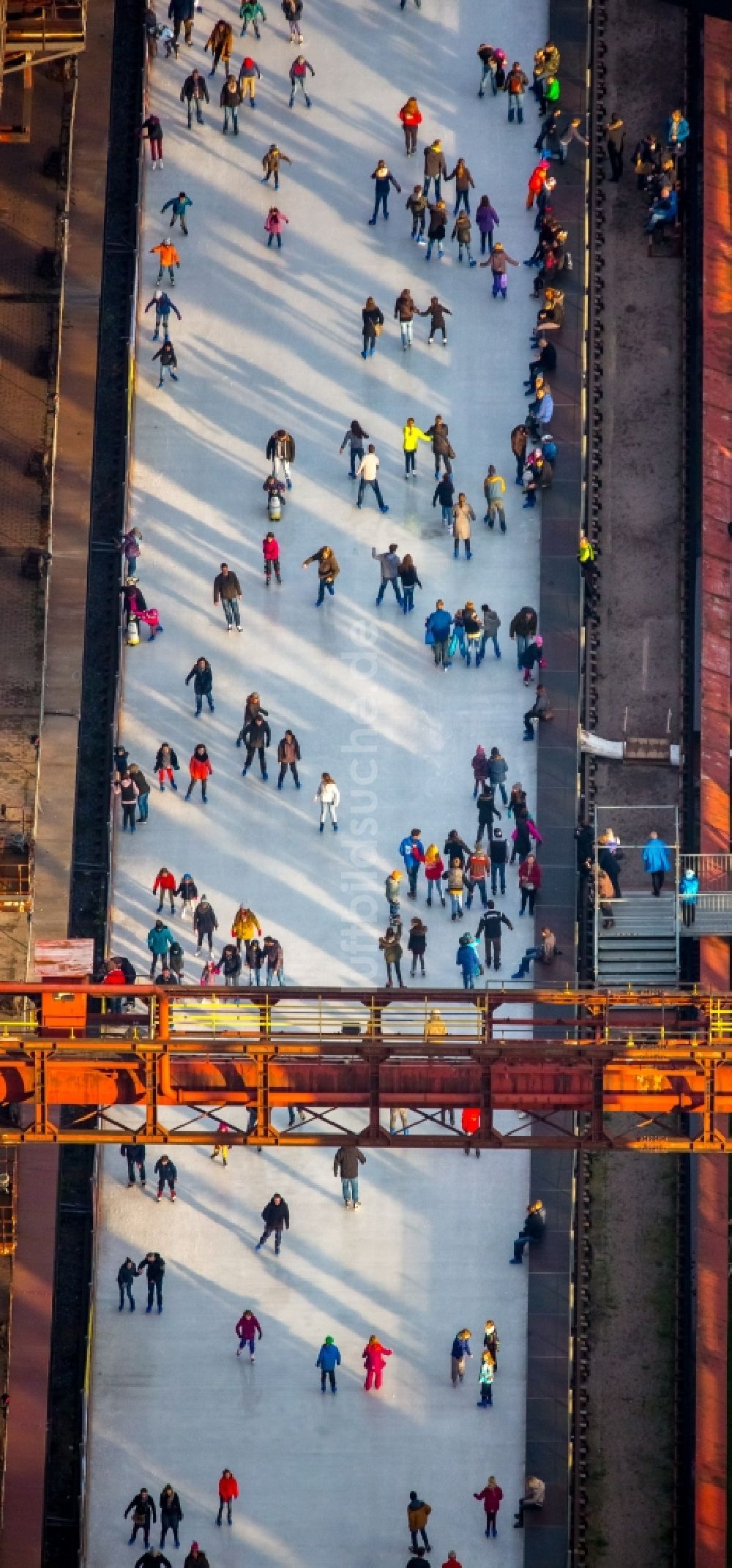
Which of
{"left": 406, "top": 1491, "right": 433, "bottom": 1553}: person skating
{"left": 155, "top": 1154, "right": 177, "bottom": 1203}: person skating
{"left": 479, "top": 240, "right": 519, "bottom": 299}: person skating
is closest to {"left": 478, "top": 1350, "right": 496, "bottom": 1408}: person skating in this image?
{"left": 406, "top": 1491, "right": 433, "bottom": 1553}: person skating

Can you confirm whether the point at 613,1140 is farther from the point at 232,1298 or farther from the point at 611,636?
the point at 611,636

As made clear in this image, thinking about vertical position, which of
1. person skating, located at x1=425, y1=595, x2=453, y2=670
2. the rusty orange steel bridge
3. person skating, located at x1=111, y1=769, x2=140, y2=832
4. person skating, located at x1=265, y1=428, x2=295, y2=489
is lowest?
the rusty orange steel bridge

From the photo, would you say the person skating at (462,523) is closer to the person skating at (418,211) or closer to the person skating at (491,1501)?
the person skating at (418,211)

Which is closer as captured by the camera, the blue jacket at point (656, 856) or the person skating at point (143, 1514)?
the person skating at point (143, 1514)

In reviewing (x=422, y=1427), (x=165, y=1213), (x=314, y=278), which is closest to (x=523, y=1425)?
(x=422, y=1427)

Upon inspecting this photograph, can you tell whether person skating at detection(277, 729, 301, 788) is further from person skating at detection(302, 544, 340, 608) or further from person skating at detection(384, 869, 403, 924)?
person skating at detection(302, 544, 340, 608)

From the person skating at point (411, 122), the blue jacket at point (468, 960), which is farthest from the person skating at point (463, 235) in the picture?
the blue jacket at point (468, 960)

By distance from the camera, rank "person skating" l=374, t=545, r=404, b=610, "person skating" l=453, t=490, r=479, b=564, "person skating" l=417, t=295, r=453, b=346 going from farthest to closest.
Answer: "person skating" l=417, t=295, r=453, b=346 < "person skating" l=453, t=490, r=479, b=564 < "person skating" l=374, t=545, r=404, b=610
